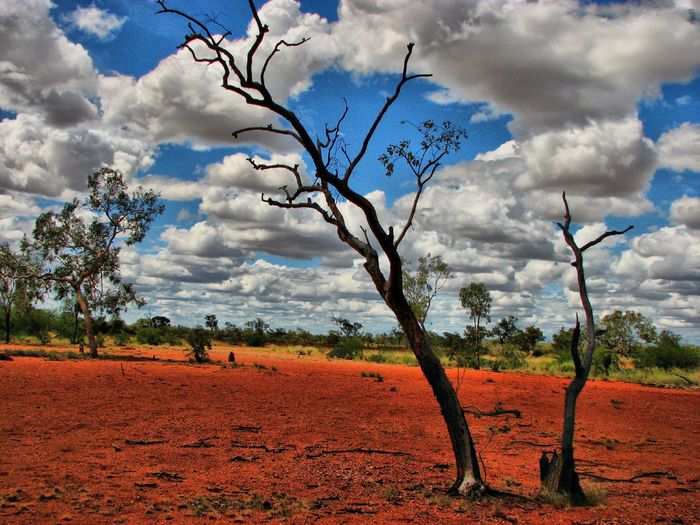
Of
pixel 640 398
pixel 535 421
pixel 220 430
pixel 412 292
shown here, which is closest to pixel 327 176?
pixel 220 430

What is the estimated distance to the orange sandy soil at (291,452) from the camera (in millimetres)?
7832

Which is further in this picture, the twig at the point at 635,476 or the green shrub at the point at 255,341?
the green shrub at the point at 255,341

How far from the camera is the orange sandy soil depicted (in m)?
7.83

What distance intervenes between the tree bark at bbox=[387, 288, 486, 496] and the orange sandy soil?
37 cm

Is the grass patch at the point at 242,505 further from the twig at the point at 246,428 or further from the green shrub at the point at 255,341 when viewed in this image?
the green shrub at the point at 255,341

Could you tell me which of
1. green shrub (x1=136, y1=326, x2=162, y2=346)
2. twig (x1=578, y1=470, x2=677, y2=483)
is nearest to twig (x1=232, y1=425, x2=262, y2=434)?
twig (x1=578, y1=470, x2=677, y2=483)

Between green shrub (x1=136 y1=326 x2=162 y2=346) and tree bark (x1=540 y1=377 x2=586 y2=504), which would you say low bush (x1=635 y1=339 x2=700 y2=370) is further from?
green shrub (x1=136 y1=326 x2=162 y2=346)

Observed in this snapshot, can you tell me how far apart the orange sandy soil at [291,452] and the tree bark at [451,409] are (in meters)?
0.37

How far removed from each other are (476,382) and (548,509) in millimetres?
19629

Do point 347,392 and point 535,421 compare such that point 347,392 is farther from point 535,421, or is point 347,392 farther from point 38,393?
point 38,393

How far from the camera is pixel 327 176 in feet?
28.7

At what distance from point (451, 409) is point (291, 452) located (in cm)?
442

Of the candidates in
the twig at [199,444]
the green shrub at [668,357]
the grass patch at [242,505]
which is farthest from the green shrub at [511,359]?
the grass patch at [242,505]

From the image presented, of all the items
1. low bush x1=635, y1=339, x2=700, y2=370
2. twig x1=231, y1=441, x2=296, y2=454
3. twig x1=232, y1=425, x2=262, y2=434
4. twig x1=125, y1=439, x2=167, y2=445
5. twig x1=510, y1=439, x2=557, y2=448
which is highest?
low bush x1=635, y1=339, x2=700, y2=370
